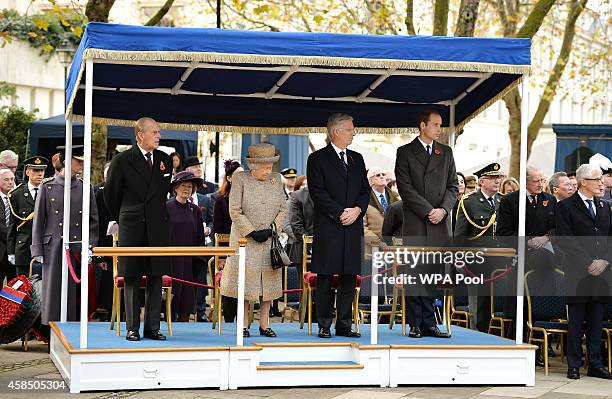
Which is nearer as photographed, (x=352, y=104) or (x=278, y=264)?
(x=278, y=264)

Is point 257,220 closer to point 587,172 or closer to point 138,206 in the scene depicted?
point 138,206

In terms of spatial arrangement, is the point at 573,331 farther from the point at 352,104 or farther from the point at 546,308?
the point at 352,104

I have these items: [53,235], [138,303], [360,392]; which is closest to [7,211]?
[53,235]

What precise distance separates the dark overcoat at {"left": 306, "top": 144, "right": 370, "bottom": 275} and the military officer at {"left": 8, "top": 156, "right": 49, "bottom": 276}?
163 inches

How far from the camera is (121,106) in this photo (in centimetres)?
1358

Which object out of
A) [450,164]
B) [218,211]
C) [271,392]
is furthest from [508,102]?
[271,392]

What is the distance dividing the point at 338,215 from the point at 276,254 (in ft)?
2.30

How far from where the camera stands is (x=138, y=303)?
11383 millimetres

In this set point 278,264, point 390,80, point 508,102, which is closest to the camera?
point 278,264

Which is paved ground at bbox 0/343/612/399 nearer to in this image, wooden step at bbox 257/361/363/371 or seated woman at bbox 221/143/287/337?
wooden step at bbox 257/361/363/371

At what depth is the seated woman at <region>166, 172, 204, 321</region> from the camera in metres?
14.3

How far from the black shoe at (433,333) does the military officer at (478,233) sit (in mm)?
1938

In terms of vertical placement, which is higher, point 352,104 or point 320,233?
point 352,104

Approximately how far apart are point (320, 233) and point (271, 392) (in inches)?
68.7
